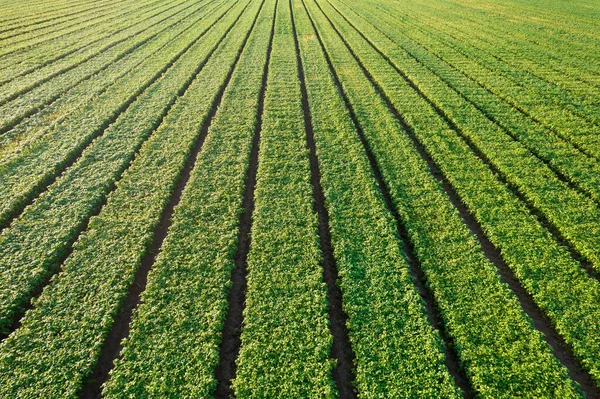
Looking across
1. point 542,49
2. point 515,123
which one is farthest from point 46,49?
point 542,49

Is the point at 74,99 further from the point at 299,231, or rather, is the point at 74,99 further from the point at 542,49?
the point at 542,49

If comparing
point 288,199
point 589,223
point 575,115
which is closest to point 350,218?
point 288,199

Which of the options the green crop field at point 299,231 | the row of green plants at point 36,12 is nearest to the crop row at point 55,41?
the green crop field at point 299,231

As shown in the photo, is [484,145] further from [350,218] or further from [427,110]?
[350,218]

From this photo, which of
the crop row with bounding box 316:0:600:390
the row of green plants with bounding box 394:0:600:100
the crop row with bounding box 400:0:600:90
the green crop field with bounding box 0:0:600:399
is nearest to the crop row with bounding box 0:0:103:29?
the green crop field with bounding box 0:0:600:399

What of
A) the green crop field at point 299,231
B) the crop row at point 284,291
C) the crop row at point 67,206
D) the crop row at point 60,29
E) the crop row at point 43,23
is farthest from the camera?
the crop row at point 43,23

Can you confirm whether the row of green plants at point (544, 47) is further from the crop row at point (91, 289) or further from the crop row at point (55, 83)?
the crop row at point (55, 83)
